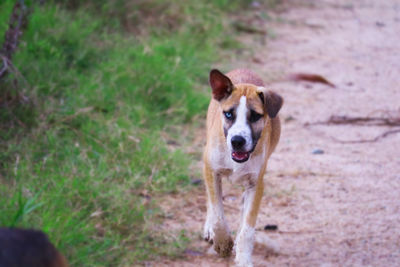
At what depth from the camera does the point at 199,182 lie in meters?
5.81

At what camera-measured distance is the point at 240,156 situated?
4234 mm

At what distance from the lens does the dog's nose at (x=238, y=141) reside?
4.11 meters

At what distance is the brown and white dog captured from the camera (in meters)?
4.23

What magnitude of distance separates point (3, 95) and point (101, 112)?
0.97m

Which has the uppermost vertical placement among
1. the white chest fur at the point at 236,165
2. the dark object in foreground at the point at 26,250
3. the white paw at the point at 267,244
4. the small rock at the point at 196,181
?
the dark object in foreground at the point at 26,250

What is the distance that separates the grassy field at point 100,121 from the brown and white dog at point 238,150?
1.37 feet

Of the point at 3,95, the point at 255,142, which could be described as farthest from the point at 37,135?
the point at 255,142

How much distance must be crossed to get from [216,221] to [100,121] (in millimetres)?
2001

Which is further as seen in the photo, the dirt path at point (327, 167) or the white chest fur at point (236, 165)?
the dirt path at point (327, 167)

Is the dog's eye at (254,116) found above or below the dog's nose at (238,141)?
above

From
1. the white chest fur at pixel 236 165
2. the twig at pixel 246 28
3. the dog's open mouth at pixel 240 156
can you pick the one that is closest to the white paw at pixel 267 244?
the white chest fur at pixel 236 165

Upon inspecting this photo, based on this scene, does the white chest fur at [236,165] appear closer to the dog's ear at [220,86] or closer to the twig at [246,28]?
the dog's ear at [220,86]

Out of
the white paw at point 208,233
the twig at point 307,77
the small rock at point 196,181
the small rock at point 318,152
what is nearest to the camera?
the white paw at point 208,233

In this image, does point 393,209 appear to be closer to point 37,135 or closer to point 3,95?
point 37,135
